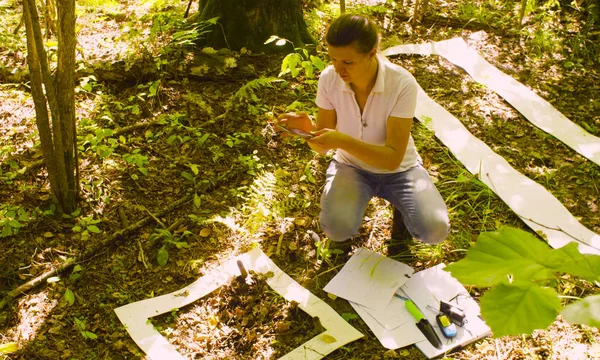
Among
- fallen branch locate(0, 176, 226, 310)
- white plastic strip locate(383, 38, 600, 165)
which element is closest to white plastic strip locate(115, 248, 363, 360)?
fallen branch locate(0, 176, 226, 310)

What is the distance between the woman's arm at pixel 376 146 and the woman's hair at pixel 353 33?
40 cm

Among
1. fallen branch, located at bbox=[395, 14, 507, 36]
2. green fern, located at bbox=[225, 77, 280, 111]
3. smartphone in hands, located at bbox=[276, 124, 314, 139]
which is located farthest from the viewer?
fallen branch, located at bbox=[395, 14, 507, 36]

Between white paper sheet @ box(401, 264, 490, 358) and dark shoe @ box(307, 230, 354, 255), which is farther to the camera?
dark shoe @ box(307, 230, 354, 255)

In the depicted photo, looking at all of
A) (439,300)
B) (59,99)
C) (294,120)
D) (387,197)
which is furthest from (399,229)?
(59,99)

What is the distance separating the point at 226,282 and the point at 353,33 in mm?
1381

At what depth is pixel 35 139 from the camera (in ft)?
10.5

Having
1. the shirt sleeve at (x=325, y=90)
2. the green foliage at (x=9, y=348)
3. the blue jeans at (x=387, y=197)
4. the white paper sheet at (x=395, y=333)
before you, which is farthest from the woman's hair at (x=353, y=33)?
the green foliage at (x=9, y=348)

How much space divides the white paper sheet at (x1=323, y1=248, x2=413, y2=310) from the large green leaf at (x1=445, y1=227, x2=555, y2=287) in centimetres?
172

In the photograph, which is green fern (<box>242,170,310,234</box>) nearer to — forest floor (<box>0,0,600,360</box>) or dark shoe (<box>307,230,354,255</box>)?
forest floor (<box>0,0,600,360</box>)

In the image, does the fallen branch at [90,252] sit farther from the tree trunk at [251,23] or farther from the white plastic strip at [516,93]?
the white plastic strip at [516,93]

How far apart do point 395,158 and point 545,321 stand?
174cm

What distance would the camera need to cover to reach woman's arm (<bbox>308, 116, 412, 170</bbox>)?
7.58 feet

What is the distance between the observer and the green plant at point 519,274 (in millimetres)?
702

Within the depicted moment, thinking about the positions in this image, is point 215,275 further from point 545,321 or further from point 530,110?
point 530,110
